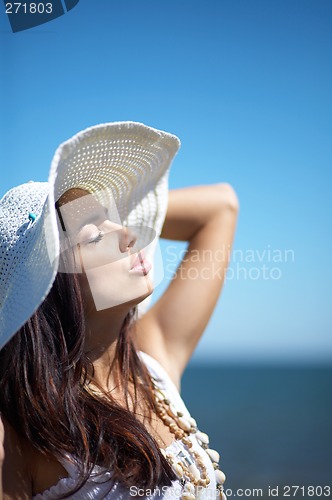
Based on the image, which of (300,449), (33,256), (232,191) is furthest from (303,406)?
(33,256)

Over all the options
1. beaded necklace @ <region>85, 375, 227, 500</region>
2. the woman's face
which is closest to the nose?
the woman's face

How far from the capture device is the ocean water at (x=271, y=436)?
6.87 m

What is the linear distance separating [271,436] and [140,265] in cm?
885

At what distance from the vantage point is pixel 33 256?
1.32m

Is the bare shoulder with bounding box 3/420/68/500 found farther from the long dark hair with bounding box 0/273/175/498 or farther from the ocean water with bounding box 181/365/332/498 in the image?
the ocean water with bounding box 181/365/332/498

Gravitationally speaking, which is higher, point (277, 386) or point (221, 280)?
point (221, 280)

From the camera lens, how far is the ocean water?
687 centimetres

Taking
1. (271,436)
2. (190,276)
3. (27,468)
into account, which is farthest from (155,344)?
(271,436)

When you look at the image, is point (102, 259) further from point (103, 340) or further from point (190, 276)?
point (190, 276)

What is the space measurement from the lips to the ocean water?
15.7ft

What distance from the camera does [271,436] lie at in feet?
31.8

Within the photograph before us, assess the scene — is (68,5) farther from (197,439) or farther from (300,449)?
(300,449)

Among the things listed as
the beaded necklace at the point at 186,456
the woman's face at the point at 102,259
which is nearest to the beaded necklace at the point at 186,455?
the beaded necklace at the point at 186,456

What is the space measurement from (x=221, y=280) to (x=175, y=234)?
24 centimetres
